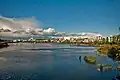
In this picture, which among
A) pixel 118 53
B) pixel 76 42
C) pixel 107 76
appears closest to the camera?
pixel 107 76

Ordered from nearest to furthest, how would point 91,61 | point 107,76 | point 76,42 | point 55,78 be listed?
point 55,78 < point 107,76 < point 91,61 < point 76,42

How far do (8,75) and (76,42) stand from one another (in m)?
92.1

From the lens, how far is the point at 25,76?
18.1 m

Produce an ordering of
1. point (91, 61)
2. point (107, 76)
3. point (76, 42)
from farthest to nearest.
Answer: point (76, 42) < point (91, 61) < point (107, 76)

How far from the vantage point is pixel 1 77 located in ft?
58.1

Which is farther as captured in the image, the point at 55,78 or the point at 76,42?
the point at 76,42

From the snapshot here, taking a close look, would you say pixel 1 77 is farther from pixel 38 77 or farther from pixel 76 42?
pixel 76 42

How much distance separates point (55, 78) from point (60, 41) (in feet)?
322

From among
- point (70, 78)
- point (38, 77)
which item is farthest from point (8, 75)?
point (70, 78)

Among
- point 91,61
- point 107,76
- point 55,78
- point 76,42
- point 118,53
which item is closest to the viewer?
point 55,78

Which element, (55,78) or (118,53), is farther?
(118,53)

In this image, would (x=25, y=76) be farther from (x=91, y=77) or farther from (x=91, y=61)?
(x=91, y=61)

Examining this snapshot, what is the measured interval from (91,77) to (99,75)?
1.15 meters

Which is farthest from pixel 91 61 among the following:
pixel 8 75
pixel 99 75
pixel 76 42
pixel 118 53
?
pixel 76 42
